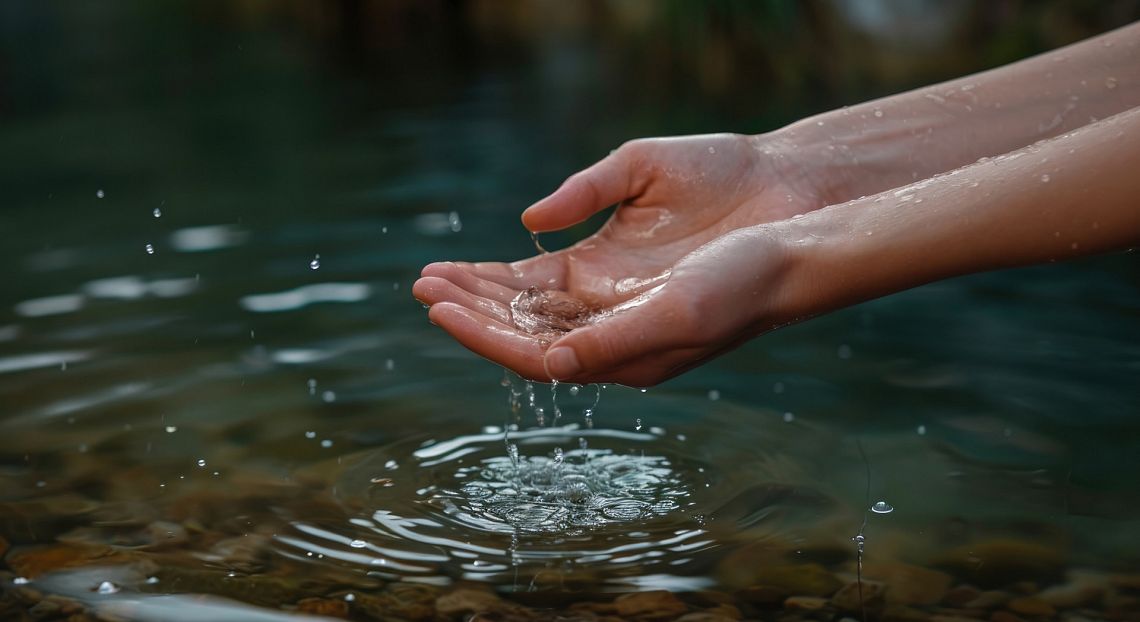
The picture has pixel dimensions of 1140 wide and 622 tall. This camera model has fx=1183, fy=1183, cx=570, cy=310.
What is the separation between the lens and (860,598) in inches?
73.4

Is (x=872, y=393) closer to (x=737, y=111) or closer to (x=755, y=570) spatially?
(x=755, y=570)

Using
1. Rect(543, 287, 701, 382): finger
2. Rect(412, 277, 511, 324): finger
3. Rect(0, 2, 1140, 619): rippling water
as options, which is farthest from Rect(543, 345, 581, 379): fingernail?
Rect(0, 2, 1140, 619): rippling water

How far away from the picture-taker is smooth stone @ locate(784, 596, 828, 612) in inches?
72.1

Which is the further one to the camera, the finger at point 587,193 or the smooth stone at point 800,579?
the finger at point 587,193

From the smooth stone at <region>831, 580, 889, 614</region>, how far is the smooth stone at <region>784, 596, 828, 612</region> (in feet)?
0.07

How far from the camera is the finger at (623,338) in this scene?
1.77m

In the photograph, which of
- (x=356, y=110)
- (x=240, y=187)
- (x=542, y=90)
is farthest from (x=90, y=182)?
(x=542, y=90)

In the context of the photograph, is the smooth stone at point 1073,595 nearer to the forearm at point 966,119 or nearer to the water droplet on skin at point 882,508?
the water droplet on skin at point 882,508

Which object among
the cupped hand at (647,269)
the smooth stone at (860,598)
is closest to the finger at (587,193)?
the cupped hand at (647,269)

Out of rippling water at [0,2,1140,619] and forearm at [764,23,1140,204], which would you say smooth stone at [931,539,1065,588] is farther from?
forearm at [764,23,1140,204]

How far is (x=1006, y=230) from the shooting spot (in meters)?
1.83

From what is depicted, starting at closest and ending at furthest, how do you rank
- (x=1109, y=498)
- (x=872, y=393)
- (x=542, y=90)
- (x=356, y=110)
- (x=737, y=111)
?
(x=1109, y=498) < (x=872, y=393) < (x=737, y=111) < (x=356, y=110) < (x=542, y=90)

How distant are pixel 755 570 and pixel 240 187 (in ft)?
12.1

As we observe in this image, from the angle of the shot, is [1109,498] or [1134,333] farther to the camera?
[1134,333]
